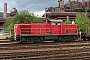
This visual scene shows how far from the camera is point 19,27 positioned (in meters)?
22.0

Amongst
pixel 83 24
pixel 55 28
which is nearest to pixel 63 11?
pixel 83 24

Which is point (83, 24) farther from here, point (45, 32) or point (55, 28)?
point (45, 32)

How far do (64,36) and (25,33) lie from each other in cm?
494

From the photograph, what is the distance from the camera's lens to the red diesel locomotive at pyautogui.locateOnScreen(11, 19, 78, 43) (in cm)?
2123

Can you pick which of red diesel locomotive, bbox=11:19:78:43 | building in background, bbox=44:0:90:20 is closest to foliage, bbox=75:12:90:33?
red diesel locomotive, bbox=11:19:78:43

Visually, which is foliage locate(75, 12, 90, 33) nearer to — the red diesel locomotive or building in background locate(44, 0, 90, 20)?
the red diesel locomotive

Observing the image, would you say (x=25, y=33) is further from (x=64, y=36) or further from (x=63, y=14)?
(x=63, y=14)

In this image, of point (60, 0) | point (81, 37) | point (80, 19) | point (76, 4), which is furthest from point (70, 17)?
point (81, 37)

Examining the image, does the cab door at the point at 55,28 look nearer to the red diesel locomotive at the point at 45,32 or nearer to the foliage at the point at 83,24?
the red diesel locomotive at the point at 45,32

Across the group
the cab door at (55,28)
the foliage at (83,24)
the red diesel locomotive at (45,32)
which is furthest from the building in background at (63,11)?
the cab door at (55,28)

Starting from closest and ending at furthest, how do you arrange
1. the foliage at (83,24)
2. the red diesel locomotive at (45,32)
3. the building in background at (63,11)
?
the red diesel locomotive at (45,32) → the foliage at (83,24) → the building in background at (63,11)

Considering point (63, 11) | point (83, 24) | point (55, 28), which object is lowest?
point (55, 28)

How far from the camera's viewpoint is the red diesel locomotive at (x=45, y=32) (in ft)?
69.6

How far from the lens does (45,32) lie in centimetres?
2220
